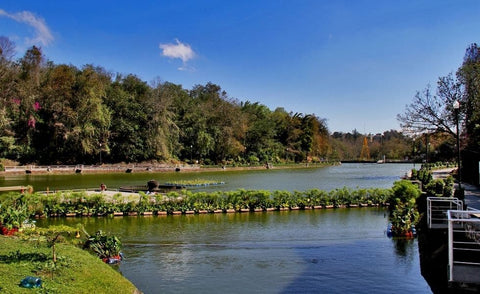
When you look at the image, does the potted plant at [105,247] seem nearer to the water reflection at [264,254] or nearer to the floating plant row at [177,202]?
the water reflection at [264,254]

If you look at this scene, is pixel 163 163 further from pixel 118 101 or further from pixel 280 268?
pixel 280 268

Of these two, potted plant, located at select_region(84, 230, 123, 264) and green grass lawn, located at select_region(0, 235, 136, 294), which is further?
potted plant, located at select_region(84, 230, 123, 264)

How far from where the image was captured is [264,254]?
43.3ft

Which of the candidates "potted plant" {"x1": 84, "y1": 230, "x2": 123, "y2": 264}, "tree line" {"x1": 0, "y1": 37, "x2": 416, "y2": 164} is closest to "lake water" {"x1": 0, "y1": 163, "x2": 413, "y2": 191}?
"tree line" {"x1": 0, "y1": 37, "x2": 416, "y2": 164}

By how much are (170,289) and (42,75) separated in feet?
184

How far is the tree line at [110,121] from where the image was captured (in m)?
53.9

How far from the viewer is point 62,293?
7453 mm

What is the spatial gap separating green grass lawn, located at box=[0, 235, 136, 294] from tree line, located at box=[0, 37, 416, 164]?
3988 centimetres

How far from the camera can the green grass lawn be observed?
7.58 metres

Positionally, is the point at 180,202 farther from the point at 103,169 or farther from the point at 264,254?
the point at 103,169

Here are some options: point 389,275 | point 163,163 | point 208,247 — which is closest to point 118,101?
point 163,163

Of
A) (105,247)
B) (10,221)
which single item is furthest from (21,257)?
(10,221)

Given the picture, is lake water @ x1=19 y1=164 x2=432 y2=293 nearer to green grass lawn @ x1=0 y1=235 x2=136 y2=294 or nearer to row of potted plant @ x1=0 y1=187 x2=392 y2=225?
row of potted plant @ x1=0 y1=187 x2=392 y2=225

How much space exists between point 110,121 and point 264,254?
51.6m
